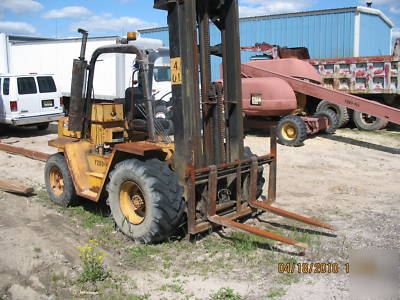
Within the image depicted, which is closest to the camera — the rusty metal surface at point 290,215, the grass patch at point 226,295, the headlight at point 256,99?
the grass patch at point 226,295

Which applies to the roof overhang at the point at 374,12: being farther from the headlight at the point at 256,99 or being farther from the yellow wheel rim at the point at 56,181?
the yellow wheel rim at the point at 56,181

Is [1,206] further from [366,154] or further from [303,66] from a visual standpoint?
[303,66]

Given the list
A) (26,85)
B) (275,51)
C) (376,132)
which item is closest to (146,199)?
(26,85)

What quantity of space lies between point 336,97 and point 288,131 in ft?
4.95

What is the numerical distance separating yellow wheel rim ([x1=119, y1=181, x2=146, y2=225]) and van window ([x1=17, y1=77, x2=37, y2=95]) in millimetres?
9108

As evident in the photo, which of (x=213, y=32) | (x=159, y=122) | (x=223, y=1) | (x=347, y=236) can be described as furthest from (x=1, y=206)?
(x=213, y=32)

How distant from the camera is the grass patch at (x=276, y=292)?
391 centimetres

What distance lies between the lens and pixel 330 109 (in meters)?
14.2

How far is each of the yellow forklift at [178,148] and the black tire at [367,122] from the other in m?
9.01

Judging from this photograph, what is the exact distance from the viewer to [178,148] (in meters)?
5.05

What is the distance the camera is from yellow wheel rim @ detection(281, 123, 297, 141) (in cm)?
1178

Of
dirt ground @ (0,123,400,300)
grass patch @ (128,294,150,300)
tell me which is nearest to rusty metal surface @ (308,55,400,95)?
dirt ground @ (0,123,400,300)

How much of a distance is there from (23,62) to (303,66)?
1245 cm

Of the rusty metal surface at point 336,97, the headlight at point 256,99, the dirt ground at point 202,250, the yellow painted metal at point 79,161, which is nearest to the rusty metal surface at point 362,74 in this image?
the rusty metal surface at point 336,97
